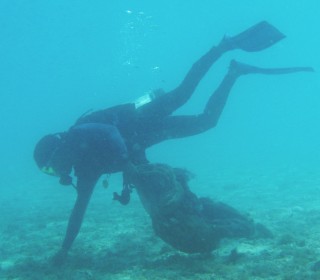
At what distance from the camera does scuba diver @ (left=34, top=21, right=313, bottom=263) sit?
7.32 meters

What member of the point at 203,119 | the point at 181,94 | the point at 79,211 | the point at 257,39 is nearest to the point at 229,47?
the point at 257,39

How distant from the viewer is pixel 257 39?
1031 centimetres

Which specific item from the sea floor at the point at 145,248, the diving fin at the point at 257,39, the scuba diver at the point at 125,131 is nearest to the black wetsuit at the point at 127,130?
the scuba diver at the point at 125,131

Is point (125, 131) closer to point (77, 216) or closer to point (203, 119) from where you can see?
point (77, 216)

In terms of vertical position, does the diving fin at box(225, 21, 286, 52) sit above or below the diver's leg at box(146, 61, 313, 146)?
above

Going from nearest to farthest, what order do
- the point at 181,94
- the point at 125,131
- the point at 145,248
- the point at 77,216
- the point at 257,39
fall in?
the point at 77,216, the point at 145,248, the point at 125,131, the point at 181,94, the point at 257,39

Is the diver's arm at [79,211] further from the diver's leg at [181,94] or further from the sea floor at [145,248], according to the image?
the diver's leg at [181,94]

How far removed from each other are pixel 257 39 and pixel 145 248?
6.02 m

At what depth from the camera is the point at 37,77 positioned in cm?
14812

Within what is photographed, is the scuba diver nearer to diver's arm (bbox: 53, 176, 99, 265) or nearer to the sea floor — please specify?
diver's arm (bbox: 53, 176, 99, 265)

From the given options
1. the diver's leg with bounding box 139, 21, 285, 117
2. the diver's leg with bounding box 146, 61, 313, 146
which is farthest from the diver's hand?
the diver's leg with bounding box 139, 21, 285, 117


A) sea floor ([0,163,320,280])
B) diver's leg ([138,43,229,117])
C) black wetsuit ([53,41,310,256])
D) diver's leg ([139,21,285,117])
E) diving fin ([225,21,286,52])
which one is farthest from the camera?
diving fin ([225,21,286,52])

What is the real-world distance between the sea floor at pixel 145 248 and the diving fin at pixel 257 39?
458 centimetres

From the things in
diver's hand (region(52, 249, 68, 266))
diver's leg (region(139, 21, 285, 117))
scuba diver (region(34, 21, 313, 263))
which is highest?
diver's leg (region(139, 21, 285, 117))
